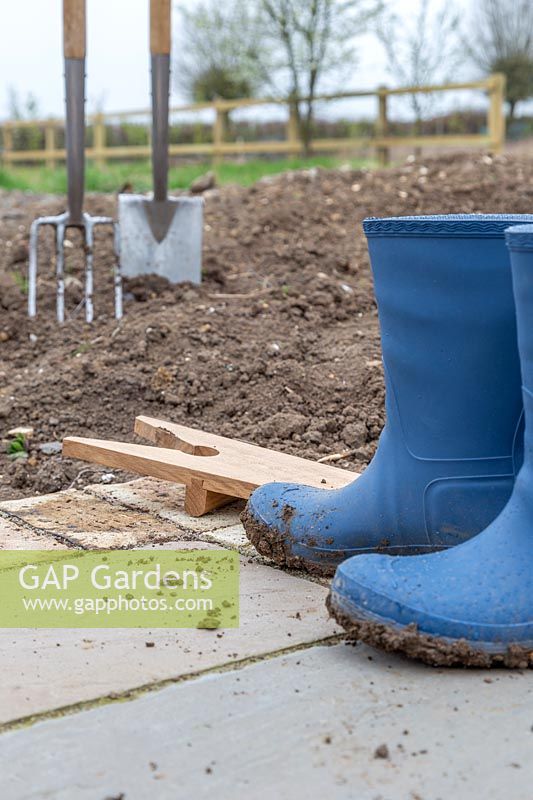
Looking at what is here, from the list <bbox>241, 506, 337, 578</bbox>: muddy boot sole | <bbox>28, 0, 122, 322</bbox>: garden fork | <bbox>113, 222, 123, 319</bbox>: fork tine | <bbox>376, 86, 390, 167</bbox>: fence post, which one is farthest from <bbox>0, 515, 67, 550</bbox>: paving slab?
<bbox>376, 86, 390, 167</bbox>: fence post

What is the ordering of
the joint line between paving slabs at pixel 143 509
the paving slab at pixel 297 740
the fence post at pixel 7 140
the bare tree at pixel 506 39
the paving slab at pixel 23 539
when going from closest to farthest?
the paving slab at pixel 297 740 → the paving slab at pixel 23 539 → the joint line between paving slabs at pixel 143 509 → the fence post at pixel 7 140 → the bare tree at pixel 506 39

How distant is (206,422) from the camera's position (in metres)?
3.04

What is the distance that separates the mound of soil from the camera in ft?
9.68

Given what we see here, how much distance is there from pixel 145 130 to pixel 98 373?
1541 centimetres

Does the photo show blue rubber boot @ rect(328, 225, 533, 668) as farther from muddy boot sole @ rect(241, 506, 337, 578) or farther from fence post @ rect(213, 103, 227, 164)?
fence post @ rect(213, 103, 227, 164)

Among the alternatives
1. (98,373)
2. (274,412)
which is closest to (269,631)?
(274,412)

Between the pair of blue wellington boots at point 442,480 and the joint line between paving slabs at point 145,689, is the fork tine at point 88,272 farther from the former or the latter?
the joint line between paving slabs at point 145,689

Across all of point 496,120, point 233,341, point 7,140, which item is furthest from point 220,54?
point 233,341

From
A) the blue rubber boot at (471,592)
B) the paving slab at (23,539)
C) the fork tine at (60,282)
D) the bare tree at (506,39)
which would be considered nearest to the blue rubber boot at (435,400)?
the blue rubber boot at (471,592)

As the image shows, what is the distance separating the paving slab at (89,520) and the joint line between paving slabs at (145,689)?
2.00 ft

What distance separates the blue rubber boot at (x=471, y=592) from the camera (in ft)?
4.82

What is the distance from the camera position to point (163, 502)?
7.93ft

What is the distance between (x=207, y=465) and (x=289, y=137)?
12.5 m

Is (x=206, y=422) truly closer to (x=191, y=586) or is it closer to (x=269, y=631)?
(x=191, y=586)
